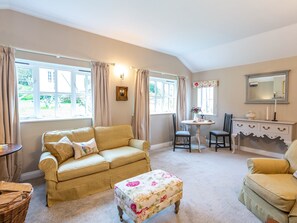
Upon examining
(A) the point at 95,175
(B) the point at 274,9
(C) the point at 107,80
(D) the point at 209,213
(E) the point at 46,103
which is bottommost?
(D) the point at 209,213

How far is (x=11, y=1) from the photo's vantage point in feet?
8.30

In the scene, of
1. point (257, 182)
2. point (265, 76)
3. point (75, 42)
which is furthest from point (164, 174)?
point (265, 76)

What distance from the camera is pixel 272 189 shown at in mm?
1795

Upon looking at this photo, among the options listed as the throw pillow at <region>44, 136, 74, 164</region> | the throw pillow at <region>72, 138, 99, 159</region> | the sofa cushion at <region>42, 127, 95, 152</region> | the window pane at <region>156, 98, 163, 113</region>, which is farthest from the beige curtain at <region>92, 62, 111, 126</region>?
the window pane at <region>156, 98, 163, 113</region>

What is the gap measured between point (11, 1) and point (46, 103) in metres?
1.64

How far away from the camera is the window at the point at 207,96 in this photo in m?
5.32

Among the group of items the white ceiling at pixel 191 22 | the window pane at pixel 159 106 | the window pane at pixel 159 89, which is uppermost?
the white ceiling at pixel 191 22

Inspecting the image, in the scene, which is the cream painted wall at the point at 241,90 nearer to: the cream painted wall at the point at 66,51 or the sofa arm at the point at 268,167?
the cream painted wall at the point at 66,51

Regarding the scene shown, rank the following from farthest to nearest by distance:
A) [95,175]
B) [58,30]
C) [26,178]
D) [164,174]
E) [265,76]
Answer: [265,76]
[58,30]
[26,178]
[95,175]
[164,174]

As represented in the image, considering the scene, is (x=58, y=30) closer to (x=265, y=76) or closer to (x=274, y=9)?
(x=274, y=9)

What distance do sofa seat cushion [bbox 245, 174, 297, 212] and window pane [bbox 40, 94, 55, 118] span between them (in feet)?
11.2

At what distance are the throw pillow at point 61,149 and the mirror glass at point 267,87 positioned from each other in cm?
444

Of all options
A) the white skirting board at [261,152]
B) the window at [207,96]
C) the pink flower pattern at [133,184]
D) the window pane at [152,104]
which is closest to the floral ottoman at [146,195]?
the pink flower pattern at [133,184]

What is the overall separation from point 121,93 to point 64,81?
47.8 inches
